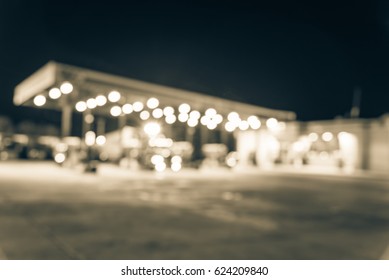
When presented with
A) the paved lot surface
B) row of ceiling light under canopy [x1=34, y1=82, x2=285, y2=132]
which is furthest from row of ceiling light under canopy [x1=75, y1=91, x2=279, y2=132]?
the paved lot surface

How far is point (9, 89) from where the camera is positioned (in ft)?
47.0

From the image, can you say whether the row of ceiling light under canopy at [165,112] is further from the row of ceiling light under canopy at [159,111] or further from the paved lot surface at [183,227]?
the paved lot surface at [183,227]

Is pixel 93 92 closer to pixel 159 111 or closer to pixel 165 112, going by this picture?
pixel 159 111

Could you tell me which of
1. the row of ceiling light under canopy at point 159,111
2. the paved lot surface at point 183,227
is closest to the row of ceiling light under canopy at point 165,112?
the row of ceiling light under canopy at point 159,111

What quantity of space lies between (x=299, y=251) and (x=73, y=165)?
12088 mm

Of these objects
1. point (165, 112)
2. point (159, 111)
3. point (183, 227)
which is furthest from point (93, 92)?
point (183, 227)

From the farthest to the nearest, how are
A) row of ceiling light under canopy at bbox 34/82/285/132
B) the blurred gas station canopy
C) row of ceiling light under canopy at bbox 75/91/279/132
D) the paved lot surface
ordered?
row of ceiling light under canopy at bbox 75/91/279/132 → row of ceiling light under canopy at bbox 34/82/285/132 → the blurred gas station canopy → the paved lot surface

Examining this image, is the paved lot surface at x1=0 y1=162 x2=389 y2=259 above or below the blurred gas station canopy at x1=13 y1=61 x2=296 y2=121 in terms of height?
below

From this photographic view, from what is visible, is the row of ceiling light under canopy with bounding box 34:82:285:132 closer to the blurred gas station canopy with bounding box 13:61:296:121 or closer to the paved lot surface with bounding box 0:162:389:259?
the blurred gas station canopy with bounding box 13:61:296:121

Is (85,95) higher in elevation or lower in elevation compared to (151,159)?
higher

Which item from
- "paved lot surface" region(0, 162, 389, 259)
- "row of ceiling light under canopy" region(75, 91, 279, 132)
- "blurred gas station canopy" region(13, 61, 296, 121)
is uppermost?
"blurred gas station canopy" region(13, 61, 296, 121)

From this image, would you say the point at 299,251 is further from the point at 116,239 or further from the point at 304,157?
the point at 304,157

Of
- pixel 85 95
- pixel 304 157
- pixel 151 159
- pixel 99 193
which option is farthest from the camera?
pixel 304 157
